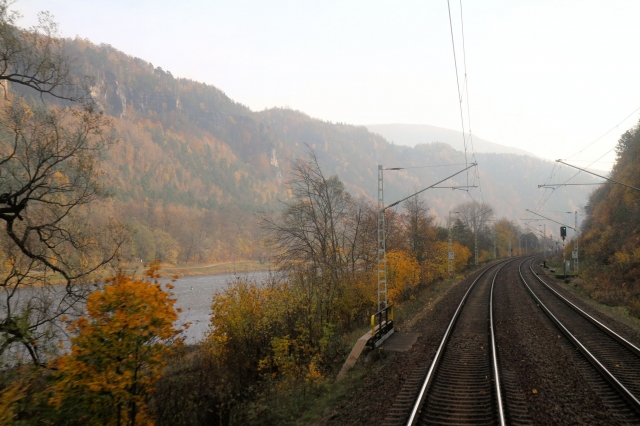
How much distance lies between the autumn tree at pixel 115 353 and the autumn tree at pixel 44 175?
335cm

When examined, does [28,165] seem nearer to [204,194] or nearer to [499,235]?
[499,235]

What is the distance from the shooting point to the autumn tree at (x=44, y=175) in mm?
11578

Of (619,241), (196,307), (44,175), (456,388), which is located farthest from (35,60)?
(619,241)

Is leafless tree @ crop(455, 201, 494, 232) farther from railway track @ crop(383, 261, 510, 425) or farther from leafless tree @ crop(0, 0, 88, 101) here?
leafless tree @ crop(0, 0, 88, 101)

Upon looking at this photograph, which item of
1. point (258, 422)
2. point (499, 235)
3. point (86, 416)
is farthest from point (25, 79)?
point (499, 235)

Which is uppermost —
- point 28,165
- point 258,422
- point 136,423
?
point 28,165

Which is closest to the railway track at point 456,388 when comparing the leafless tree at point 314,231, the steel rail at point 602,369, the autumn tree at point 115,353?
the steel rail at point 602,369

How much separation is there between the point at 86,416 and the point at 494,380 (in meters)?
9.02

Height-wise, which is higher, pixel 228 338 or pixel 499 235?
pixel 499 235

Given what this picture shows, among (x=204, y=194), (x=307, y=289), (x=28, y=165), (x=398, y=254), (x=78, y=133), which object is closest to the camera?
(x=28, y=165)

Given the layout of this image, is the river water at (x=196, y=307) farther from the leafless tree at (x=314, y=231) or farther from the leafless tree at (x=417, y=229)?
the leafless tree at (x=417, y=229)

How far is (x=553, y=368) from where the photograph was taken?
10.7 meters

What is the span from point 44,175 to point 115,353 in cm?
669

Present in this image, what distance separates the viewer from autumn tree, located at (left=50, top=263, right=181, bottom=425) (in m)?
8.00
